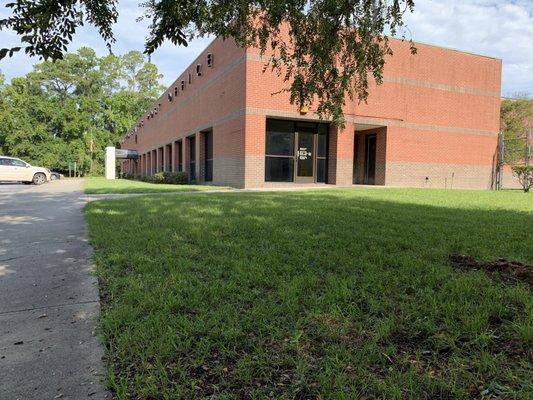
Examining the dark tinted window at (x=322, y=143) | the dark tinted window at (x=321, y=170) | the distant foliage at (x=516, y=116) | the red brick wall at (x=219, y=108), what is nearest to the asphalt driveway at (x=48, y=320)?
the red brick wall at (x=219, y=108)

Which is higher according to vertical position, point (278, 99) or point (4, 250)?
point (278, 99)

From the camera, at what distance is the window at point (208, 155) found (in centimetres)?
2463

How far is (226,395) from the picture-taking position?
219 centimetres

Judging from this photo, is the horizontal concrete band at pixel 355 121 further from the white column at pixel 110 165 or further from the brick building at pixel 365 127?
the white column at pixel 110 165

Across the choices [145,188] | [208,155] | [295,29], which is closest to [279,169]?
[145,188]

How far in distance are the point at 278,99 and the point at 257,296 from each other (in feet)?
52.9

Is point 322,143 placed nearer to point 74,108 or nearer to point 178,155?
point 178,155

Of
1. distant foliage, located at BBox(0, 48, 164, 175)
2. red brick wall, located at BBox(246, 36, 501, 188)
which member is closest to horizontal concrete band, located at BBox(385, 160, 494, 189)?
red brick wall, located at BBox(246, 36, 501, 188)

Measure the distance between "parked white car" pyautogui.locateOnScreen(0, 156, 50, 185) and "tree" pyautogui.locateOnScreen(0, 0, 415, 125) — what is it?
24.7 metres

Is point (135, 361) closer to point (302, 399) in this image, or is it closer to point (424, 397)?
A: point (302, 399)

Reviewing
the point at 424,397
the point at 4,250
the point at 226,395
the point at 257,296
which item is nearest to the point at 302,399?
the point at 226,395

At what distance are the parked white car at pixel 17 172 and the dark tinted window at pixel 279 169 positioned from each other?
16.4 metres

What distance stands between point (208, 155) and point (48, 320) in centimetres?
2260

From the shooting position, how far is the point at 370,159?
76.6ft
